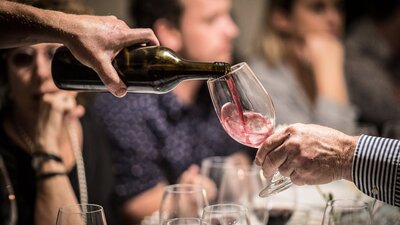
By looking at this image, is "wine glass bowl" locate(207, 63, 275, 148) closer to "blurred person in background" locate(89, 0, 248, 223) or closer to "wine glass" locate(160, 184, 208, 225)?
"wine glass" locate(160, 184, 208, 225)

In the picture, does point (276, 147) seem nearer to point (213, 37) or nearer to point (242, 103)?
point (242, 103)

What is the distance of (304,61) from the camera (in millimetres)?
3490

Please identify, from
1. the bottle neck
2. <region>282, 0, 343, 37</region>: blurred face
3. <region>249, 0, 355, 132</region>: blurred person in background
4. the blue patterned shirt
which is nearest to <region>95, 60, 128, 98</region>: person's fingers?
the bottle neck

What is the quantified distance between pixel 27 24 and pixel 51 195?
0.59 metres

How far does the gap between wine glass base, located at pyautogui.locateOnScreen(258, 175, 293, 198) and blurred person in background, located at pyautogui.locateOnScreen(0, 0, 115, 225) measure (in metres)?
0.54

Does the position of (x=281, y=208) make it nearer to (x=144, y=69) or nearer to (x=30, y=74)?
(x=144, y=69)

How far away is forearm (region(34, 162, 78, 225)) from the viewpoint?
4.80ft

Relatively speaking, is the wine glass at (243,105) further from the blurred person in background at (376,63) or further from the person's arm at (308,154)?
the blurred person in background at (376,63)

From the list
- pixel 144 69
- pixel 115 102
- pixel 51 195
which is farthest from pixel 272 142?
pixel 115 102

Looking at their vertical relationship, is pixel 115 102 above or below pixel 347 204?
above

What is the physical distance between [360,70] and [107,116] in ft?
7.07

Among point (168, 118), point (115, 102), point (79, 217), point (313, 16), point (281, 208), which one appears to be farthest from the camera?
point (313, 16)

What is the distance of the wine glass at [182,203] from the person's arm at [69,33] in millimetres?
292

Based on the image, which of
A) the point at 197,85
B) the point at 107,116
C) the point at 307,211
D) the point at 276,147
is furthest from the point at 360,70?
the point at 276,147
